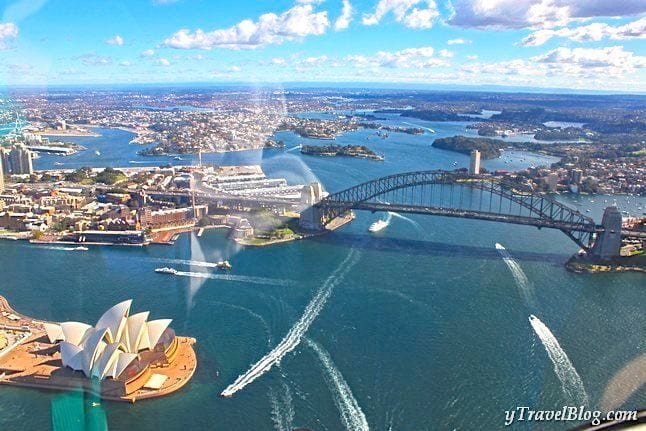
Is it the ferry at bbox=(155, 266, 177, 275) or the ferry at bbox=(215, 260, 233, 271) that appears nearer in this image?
the ferry at bbox=(155, 266, 177, 275)

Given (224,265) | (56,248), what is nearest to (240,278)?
(224,265)

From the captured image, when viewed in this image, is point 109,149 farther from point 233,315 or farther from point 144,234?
point 233,315

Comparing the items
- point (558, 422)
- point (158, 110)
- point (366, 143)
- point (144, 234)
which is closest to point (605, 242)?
point (558, 422)

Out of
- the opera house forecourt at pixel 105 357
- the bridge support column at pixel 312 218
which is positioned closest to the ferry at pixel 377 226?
the bridge support column at pixel 312 218

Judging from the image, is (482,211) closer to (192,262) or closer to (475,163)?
(475,163)

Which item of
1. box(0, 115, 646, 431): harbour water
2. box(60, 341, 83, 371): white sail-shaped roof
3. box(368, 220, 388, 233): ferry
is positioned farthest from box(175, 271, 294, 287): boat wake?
box(368, 220, 388, 233): ferry

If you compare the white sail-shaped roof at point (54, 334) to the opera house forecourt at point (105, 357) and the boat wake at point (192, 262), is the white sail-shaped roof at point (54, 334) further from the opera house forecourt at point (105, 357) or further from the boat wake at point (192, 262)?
the boat wake at point (192, 262)

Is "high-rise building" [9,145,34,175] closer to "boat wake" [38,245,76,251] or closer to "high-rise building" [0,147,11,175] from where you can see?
"high-rise building" [0,147,11,175]
